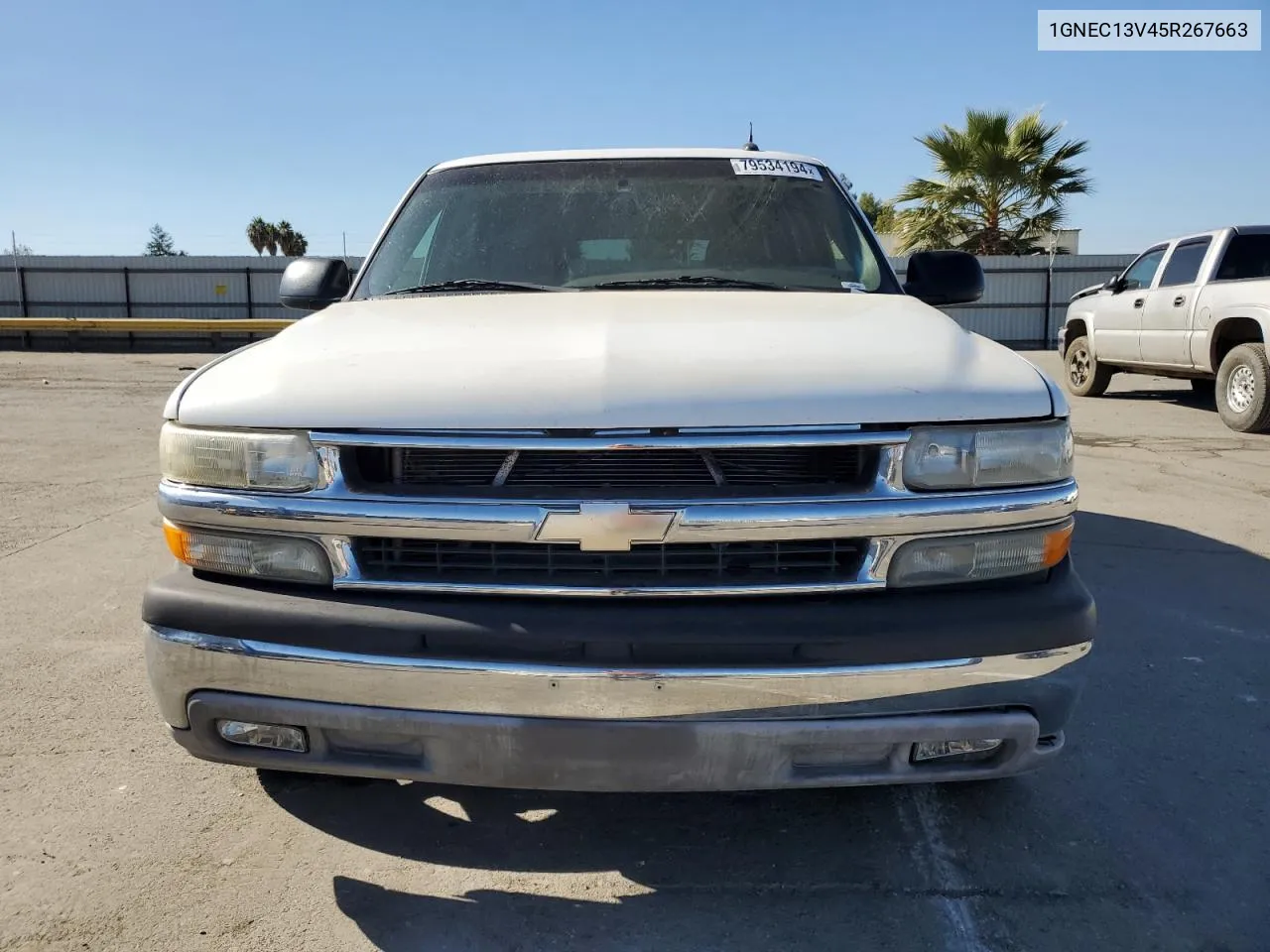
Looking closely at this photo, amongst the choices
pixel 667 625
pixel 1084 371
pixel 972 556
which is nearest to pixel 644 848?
pixel 667 625

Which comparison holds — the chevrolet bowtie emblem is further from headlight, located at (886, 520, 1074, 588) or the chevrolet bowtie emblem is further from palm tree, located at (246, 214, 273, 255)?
palm tree, located at (246, 214, 273, 255)

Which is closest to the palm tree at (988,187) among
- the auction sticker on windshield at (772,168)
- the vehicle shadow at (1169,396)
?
the vehicle shadow at (1169,396)

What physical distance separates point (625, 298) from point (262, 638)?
1382 mm

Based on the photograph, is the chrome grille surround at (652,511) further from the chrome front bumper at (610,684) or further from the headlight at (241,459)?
the chrome front bumper at (610,684)

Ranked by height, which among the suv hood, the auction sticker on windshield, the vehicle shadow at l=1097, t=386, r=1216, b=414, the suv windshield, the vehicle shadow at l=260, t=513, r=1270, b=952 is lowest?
the vehicle shadow at l=260, t=513, r=1270, b=952

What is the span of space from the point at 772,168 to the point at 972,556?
1992 millimetres

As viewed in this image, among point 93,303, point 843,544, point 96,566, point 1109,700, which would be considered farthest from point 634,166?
point 93,303

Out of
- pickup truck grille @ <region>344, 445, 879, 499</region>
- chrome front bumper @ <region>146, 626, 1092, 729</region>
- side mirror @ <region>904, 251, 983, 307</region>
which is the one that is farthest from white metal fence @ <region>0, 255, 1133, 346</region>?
chrome front bumper @ <region>146, 626, 1092, 729</region>

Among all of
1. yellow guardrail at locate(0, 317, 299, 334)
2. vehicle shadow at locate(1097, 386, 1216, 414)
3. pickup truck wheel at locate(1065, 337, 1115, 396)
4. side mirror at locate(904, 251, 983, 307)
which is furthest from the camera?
yellow guardrail at locate(0, 317, 299, 334)

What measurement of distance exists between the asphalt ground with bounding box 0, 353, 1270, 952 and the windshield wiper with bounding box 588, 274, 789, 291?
5.04 ft

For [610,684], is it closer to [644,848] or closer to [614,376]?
[614,376]

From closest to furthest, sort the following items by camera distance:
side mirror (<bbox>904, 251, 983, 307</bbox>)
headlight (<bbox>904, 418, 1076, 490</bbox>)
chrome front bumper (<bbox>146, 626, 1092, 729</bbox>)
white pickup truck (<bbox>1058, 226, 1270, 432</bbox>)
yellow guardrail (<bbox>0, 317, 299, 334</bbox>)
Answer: chrome front bumper (<bbox>146, 626, 1092, 729</bbox>) → headlight (<bbox>904, 418, 1076, 490</bbox>) → side mirror (<bbox>904, 251, 983, 307</bbox>) → white pickup truck (<bbox>1058, 226, 1270, 432</bbox>) → yellow guardrail (<bbox>0, 317, 299, 334</bbox>)

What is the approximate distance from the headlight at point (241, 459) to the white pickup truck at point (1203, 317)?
926cm

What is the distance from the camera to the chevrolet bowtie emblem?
194 centimetres
